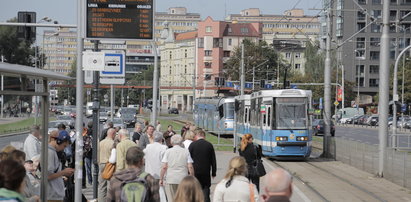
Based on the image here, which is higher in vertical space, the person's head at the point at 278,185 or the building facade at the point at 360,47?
the building facade at the point at 360,47

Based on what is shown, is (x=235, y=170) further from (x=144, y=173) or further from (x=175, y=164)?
(x=175, y=164)

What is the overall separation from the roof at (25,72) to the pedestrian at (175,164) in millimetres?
3026

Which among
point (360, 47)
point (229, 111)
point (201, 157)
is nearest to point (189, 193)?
point (201, 157)

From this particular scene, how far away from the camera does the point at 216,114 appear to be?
5781cm

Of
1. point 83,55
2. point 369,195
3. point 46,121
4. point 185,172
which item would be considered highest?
point 83,55

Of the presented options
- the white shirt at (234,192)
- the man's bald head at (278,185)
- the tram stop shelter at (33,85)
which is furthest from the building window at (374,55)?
the man's bald head at (278,185)

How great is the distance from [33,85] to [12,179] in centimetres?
356

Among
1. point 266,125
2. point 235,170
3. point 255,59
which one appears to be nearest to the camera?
point 235,170

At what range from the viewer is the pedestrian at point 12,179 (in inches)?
245

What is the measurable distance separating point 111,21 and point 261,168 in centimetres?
432

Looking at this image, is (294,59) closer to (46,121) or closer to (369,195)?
(369,195)

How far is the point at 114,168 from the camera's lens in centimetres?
1299

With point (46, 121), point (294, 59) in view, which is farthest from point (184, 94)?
point (46, 121)

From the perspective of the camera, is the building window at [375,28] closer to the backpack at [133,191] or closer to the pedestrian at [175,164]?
the pedestrian at [175,164]
